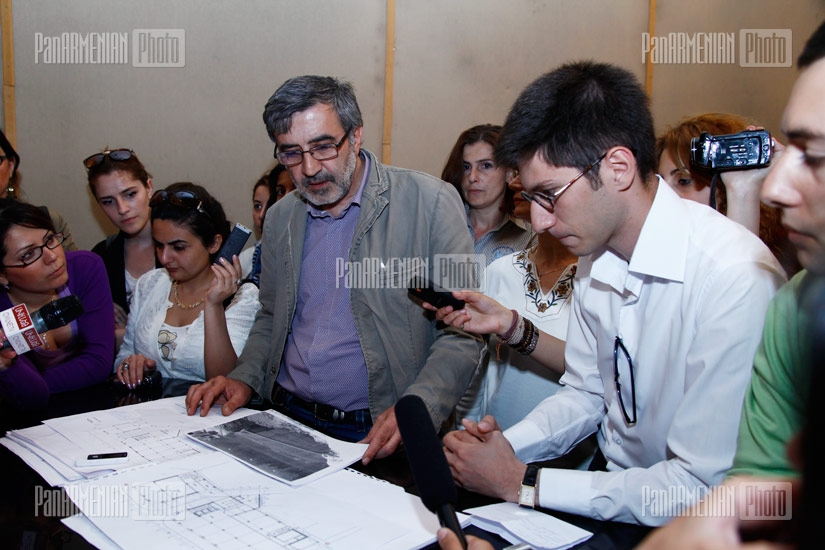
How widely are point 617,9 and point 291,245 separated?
3212 millimetres

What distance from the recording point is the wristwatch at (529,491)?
1.14 meters

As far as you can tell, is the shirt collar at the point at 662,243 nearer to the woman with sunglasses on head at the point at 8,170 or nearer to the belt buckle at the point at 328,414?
the belt buckle at the point at 328,414

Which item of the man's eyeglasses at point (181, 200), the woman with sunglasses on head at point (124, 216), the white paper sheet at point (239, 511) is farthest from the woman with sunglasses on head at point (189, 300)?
the white paper sheet at point (239, 511)

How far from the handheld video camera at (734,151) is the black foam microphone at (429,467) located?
116 centimetres

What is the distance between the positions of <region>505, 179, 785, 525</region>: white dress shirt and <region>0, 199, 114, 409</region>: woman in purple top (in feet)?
4.87

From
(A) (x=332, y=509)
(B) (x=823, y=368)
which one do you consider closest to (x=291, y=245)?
(A) (x=332, y=509)

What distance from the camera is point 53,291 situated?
7.22 feet

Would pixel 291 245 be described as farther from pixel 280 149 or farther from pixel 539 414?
pixel 539 414

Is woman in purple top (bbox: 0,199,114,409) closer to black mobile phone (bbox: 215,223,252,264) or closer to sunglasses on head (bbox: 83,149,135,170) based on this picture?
black mobile phone (bbox: 215,223,252,264)
